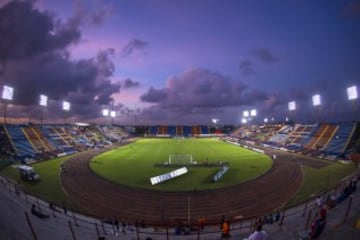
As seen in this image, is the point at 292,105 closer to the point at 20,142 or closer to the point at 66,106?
the point at 66,106

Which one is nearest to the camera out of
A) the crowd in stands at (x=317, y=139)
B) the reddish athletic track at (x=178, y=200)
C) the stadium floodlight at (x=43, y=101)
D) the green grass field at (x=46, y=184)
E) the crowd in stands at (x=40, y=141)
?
the reddish athletic track at (x=178, y=200)

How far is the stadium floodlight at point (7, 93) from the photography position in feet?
178

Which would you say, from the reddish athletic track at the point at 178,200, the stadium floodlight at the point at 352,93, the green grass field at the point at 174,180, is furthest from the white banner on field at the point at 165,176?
the stadium floodlight at the point at 352,93

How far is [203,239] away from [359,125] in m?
60.3

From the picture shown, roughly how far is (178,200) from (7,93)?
5470 cm

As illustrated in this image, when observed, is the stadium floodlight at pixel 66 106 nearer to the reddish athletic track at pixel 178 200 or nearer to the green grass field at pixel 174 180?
the green grass field at pixel 174 180

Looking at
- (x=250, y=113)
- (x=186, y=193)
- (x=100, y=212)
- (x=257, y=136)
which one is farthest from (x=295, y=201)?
(x=250, y=113)

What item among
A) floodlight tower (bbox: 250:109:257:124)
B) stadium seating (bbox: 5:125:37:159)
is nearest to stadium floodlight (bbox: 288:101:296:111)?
floodlight tower (bbox: 250:109:257:124)

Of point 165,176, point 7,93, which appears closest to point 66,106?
point 7,93

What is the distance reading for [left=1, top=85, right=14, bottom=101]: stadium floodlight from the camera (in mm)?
54125

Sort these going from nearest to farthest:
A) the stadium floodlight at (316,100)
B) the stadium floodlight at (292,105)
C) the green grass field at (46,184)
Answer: the green grass field at (46,184) < the stadium floodlight at (316,100) < the stadium floodlight at (292,105)

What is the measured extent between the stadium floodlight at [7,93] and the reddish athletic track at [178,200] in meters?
35.3

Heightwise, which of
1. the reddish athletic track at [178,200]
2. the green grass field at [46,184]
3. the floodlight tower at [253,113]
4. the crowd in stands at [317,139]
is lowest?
the reddish athletic track at [178,200]

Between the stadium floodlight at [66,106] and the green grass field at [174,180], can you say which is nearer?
the green grass field at [174,180]
